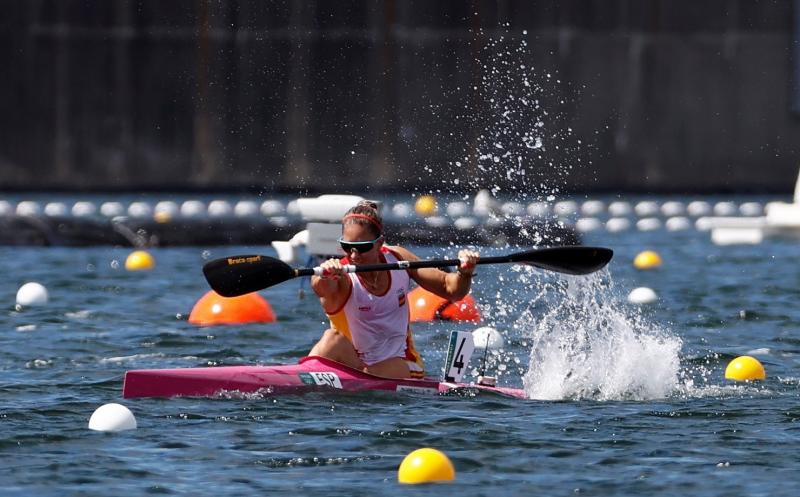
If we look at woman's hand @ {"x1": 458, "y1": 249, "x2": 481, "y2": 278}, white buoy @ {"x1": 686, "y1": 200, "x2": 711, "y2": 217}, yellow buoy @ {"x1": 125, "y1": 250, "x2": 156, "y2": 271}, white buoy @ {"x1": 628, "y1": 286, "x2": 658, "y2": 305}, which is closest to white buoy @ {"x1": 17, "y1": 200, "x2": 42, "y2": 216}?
yellow buoy @ {"x1": 125, "y1": 250, "x2": 156, "y2": 271}

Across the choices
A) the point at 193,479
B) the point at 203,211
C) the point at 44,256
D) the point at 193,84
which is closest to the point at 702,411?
the point at 193,479

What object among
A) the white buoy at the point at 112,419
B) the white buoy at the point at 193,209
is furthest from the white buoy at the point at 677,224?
the white buoy at the point at 112,419

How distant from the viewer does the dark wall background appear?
26750 mm

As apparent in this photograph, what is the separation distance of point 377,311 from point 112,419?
6.32 feet

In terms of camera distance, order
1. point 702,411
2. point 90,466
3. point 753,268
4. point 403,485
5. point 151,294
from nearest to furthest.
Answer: point 403,485 < point 90,466 < point 702,411 < point 151,294 < point 753,268

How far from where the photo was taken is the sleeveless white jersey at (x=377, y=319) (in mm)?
9594

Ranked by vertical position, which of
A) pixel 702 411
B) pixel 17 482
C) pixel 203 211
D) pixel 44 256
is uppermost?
pixel 203 211

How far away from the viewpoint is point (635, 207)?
26.3 meters

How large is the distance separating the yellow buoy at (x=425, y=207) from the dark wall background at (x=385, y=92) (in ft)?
2.33

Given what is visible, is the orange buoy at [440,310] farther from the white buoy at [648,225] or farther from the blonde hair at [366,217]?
the white buoy at [648,225]

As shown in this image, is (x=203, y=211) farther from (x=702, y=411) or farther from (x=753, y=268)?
(x=702, y=411)

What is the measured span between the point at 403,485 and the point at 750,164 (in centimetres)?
2208

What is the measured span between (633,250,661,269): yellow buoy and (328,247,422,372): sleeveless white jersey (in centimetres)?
926

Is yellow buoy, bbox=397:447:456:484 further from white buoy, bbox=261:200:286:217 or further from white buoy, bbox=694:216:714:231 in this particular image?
white buoy, bbox=261:200:286:217
